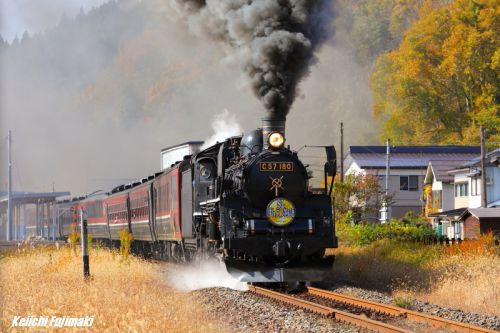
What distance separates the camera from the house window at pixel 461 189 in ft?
168

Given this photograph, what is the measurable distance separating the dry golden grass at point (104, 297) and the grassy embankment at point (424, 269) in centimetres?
451

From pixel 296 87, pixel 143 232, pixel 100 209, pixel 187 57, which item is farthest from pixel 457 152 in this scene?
pixel 187 57

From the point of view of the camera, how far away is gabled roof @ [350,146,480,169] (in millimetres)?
63438

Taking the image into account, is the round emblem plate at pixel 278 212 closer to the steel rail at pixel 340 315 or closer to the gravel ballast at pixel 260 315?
the steel rail at pixel 340 315

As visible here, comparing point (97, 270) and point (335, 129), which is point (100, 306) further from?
point (335, 129)

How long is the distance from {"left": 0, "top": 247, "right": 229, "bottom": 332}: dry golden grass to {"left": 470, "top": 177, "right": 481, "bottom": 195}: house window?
31.7 meters

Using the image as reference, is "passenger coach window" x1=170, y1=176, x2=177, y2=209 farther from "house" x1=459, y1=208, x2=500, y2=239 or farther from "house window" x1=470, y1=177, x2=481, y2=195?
"house window" x1=470, y1=177, x2=481, y2=195

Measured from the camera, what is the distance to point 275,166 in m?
16.6

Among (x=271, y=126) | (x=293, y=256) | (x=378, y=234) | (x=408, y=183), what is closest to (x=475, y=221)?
(x=378, y=234)

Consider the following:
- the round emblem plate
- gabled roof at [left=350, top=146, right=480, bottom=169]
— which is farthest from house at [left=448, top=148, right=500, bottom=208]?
the round emblem plate

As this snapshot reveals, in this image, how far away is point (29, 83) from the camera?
18200 centimetres

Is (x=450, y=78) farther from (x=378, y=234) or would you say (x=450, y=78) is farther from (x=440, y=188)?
(x=378, y=234)

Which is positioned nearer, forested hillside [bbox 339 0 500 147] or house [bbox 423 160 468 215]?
house [bbox 423 160 468 215]

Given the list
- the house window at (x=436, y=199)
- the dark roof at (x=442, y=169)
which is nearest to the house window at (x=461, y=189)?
the dark roof at (x=442, y=169)
